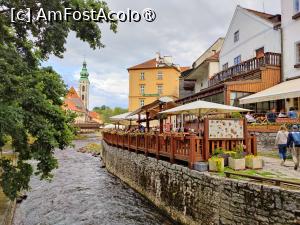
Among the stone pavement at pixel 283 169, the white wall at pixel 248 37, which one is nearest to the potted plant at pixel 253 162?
the stone pavement at pixel 283 169

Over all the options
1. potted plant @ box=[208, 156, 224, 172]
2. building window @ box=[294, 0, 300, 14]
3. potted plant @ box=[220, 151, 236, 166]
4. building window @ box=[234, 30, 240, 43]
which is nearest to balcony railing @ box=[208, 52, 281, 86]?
building window @ box=[294, 0, 300, 14]

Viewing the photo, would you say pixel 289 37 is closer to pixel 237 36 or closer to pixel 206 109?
pixel 237 36

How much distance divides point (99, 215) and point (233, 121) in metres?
6.74

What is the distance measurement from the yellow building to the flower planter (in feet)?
178

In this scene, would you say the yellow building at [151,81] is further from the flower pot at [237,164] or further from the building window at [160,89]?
the flower pot at [237,164]

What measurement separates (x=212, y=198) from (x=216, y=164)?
1.30 m

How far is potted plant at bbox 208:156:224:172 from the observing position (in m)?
10.4

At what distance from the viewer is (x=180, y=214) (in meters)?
11.4

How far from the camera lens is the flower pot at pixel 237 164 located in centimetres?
1086

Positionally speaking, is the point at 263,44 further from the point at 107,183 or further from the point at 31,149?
the point at 31,149

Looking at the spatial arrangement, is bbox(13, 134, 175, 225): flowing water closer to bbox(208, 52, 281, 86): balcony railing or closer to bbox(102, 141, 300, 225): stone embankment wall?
bbox(102, 141, 300, 225): stone embankment wall

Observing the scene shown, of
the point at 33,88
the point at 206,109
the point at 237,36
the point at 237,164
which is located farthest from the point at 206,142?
the point at 237,36

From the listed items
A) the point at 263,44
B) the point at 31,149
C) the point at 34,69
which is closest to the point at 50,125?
the point at 31,149

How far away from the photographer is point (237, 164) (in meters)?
10.9
